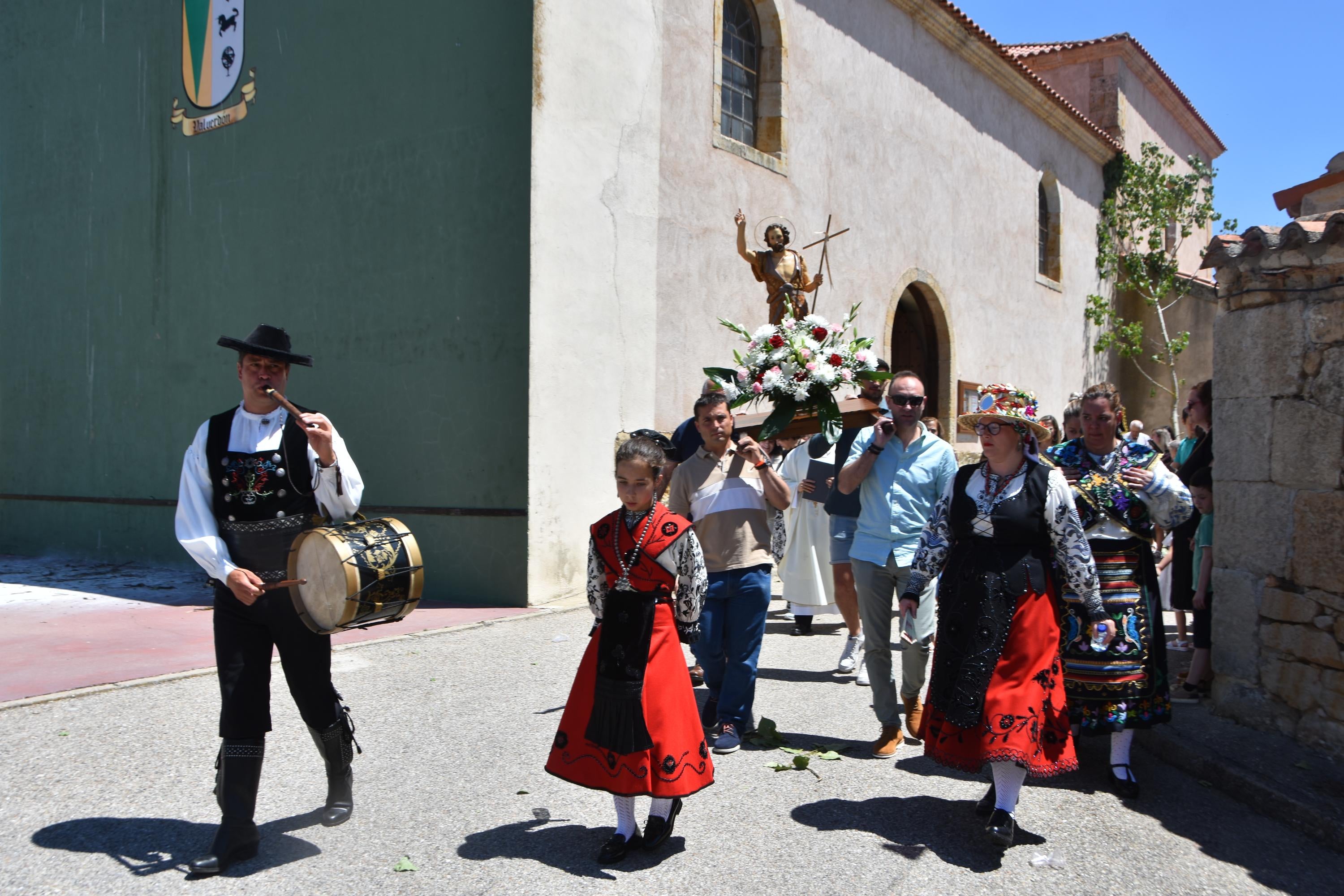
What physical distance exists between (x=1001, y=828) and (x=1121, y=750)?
124cm

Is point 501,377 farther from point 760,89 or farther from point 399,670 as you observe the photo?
point 760,89

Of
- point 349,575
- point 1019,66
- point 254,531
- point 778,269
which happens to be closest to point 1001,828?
point 349,575

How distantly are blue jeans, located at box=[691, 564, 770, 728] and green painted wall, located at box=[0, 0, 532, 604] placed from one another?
4.51 m

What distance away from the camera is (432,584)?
32.9 feet

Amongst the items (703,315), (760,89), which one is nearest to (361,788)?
(703,315)

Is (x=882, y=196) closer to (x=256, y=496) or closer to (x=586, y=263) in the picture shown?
(x=586, y=263)

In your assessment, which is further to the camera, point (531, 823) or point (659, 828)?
point (531, 823)

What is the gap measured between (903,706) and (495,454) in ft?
17.2

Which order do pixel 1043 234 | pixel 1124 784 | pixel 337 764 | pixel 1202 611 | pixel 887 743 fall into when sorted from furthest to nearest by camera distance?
pixel 1043 234 < pixel 1202 611 < pixel 887 743 < pixel 1124 784 < pixel 337 764

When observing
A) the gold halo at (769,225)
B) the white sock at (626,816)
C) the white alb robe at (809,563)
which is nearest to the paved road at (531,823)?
the white sock at (626,816)

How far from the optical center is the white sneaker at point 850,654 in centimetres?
694

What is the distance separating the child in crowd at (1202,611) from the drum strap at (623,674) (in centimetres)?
380

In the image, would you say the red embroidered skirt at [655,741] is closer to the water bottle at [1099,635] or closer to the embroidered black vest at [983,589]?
the embroidered black vest at [983,589]

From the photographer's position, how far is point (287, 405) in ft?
12.4
